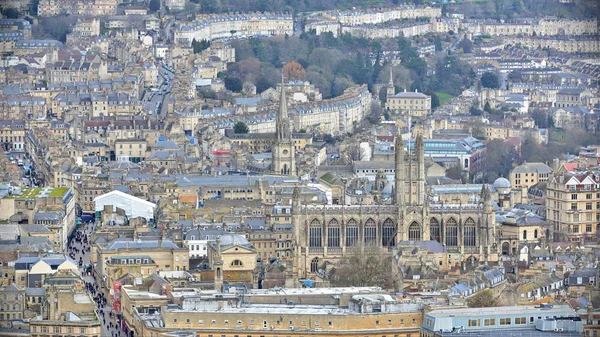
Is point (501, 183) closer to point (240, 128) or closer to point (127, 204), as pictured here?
point (127, 204)

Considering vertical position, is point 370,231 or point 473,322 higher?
point 473,322

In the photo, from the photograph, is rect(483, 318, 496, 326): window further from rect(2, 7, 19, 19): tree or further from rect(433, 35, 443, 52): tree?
rect(433, 35, 443, 52): tree

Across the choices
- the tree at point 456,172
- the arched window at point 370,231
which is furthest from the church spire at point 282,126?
the arched window at point 370,231

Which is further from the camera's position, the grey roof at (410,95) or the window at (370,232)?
the grey roof at (410,95)

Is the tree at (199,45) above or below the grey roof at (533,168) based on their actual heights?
below

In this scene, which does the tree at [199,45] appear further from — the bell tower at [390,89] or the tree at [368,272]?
the tree at [368,272]

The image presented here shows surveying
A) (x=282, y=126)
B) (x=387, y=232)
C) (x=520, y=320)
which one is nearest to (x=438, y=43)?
(x=282, y=126)

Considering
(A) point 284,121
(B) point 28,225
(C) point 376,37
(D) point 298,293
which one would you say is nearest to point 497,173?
(A) point 284,121
